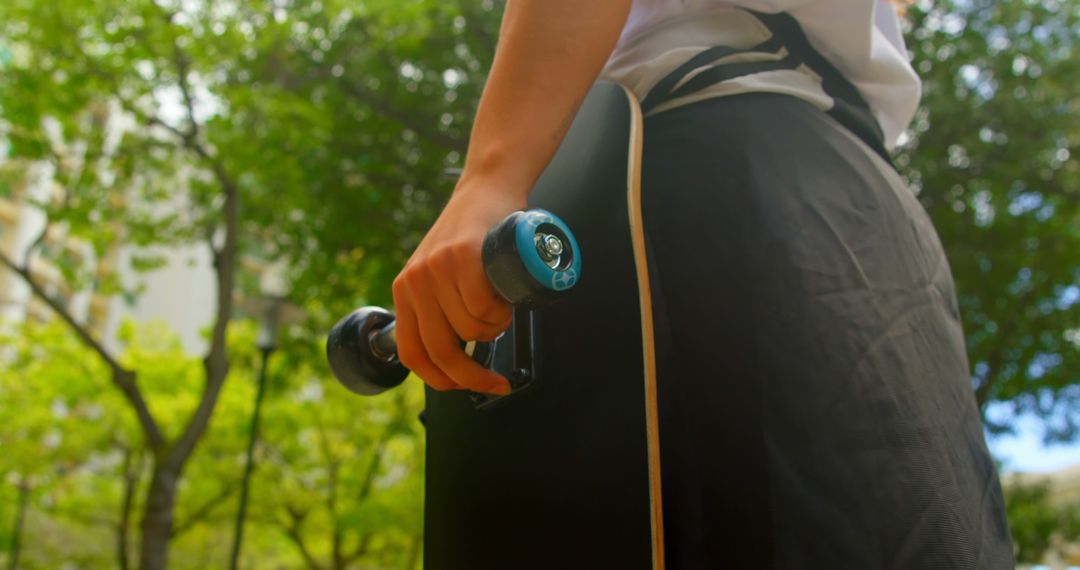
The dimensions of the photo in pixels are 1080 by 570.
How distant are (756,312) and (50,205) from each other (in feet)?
39.3

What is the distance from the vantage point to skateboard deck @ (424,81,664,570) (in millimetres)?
900

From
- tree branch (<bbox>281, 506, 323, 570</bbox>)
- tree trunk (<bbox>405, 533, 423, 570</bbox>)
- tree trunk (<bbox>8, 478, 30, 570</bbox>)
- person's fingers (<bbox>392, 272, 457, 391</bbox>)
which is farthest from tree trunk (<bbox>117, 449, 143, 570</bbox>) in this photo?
person's fingers (<bbox>392, 272, 457, 391</bbox>)

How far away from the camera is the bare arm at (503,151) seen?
92 cm

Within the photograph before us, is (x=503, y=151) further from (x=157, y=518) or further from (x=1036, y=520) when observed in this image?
(x=1036, y=520)

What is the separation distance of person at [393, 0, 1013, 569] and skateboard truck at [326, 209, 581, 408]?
4 centimetres

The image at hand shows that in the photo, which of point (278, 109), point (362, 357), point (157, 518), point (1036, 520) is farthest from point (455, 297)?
point (1036, 520)

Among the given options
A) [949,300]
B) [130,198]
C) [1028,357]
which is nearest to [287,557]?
[130,198]

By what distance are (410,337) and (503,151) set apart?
0.72ft

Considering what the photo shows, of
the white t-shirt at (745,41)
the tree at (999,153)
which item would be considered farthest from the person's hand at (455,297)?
the tree at (999,153)

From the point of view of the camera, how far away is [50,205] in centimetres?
1121

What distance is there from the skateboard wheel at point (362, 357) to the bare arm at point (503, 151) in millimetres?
100

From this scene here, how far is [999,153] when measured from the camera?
891 cm

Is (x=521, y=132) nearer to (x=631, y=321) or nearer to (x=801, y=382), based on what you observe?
(x=631, y=321)

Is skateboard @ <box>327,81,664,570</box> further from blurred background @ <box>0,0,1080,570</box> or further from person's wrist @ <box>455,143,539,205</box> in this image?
blurred background @ <box>0,0,1080,570</box>
